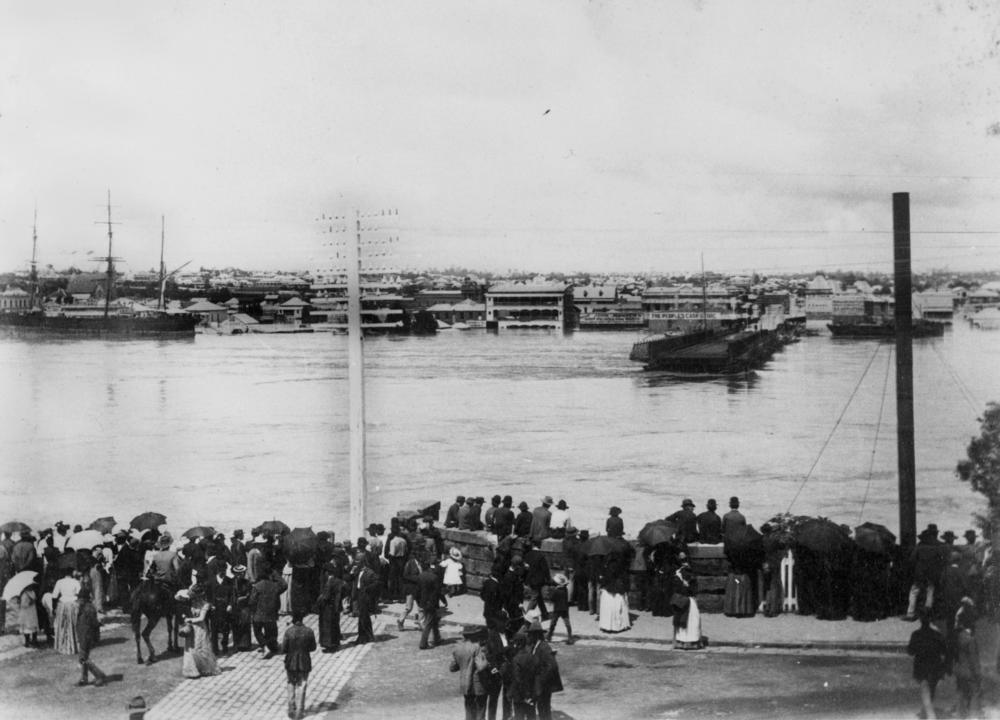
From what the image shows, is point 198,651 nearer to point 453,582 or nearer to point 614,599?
point 453,582

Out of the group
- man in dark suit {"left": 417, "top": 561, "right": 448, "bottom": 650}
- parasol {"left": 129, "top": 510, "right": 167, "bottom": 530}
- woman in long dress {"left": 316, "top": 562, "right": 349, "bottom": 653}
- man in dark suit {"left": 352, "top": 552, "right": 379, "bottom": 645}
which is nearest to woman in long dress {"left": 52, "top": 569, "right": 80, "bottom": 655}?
woman in long dress {"left": 316, "top": 562, "right": 349, "bottom": 653}

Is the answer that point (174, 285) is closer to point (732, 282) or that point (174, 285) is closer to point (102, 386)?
point (102, 386)

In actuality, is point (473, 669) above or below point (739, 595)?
above

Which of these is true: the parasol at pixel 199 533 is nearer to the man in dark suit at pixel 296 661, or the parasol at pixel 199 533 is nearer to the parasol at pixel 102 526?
the parasol at pixel 102 526

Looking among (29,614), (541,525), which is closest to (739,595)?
(541,525)

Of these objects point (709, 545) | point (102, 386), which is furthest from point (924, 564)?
point (102, 386)

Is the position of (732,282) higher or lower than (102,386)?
higher
